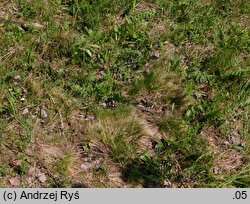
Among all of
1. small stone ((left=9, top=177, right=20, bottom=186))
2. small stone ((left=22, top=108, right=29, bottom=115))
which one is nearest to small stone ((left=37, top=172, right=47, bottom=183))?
small stone ((left=9, top=177, right=20, bottom=186))

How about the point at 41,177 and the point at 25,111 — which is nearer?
the point at 41,177

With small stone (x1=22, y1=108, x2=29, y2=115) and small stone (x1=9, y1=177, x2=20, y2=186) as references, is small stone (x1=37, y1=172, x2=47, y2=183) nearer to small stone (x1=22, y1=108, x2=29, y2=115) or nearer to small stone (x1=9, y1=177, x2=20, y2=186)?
small stone (x1=9, y1=177, x2=20, y2=186)

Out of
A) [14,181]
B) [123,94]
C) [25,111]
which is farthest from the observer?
[123,94]

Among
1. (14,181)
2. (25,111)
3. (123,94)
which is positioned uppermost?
(123,94)

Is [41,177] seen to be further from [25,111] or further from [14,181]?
[25,111]

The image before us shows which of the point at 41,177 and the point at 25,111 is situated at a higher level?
the point at 25,111

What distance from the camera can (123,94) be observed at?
16.2 ft

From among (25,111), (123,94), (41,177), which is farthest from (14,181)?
(123,94)

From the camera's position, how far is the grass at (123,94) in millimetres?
4438

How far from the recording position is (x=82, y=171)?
4.39 meters

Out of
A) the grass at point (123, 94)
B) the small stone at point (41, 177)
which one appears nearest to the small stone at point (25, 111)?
the grass at point (123, 94)

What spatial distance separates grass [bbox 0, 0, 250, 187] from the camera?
444 cm

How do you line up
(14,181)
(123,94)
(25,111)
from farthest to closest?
(123,94) → (25,111) → (14,181)
